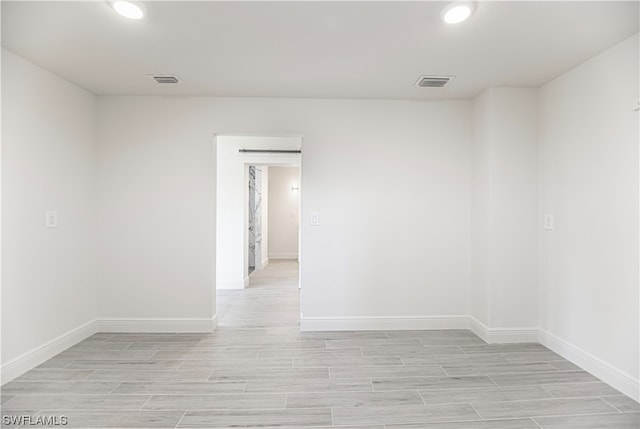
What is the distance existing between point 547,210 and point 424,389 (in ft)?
6.38

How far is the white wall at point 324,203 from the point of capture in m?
3.46

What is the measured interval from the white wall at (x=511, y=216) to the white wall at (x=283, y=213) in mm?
6465

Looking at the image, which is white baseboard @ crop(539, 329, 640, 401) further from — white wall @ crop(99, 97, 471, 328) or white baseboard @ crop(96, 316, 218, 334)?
white baseboard @ crop(96, 316, 218, 334)

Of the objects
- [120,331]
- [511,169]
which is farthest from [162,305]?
[511,169]

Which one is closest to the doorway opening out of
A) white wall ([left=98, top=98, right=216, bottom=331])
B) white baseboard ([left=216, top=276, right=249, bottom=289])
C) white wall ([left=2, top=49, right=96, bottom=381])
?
white baseboard ([left=216, top=276, right=249, bottom=289])

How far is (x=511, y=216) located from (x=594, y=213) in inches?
27.0

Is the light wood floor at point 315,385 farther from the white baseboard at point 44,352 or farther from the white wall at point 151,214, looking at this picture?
the white wall at point 151,214

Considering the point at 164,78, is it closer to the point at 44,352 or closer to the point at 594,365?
the point at 44,352

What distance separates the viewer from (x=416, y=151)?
3557 mm

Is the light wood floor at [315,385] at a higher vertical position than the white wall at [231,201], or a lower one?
lower

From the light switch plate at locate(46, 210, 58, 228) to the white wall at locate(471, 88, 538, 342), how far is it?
3782mm

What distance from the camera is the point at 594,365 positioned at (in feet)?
8.34

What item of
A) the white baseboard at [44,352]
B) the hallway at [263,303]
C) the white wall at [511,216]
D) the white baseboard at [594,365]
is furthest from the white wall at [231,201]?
the white baseboard at [594,365]

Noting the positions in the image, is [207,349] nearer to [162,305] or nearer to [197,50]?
[162,305]
